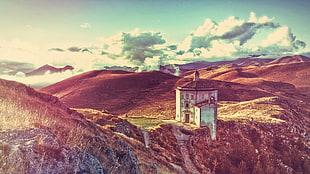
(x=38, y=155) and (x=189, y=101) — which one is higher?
(x=38, y=155)

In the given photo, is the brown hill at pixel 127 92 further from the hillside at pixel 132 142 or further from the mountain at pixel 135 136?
the hillside at pixel 132 142

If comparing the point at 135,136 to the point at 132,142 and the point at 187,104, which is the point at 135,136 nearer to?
the point at 132,142

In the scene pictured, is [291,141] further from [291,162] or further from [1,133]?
[1,133]

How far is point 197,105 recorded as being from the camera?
37.0 meters

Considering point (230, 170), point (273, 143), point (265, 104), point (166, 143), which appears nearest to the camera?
point (166, 143)

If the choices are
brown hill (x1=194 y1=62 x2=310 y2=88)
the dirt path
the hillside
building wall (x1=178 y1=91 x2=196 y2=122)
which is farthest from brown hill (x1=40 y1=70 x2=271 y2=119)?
brown hill (x1=194 y1=62 x2=310 y2=88)

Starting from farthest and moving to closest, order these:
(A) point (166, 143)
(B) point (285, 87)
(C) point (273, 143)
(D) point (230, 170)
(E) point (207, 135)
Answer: (B) point (285, 87), (C) point (273, 143), (E) point (207, 135), (D) point (230, 170), (A) point (166, 143)

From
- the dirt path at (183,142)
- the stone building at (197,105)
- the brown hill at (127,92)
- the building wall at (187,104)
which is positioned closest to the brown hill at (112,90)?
the brown hill at (127,92)

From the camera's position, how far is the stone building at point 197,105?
116 feet

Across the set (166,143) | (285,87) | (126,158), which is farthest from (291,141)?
(285,87)

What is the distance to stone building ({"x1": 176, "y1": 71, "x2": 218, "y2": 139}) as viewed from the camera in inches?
1395

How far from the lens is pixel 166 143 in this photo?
27.5 m

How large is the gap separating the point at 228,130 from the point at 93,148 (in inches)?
1357

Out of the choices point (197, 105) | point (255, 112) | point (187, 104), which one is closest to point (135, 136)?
point (197, 105)
